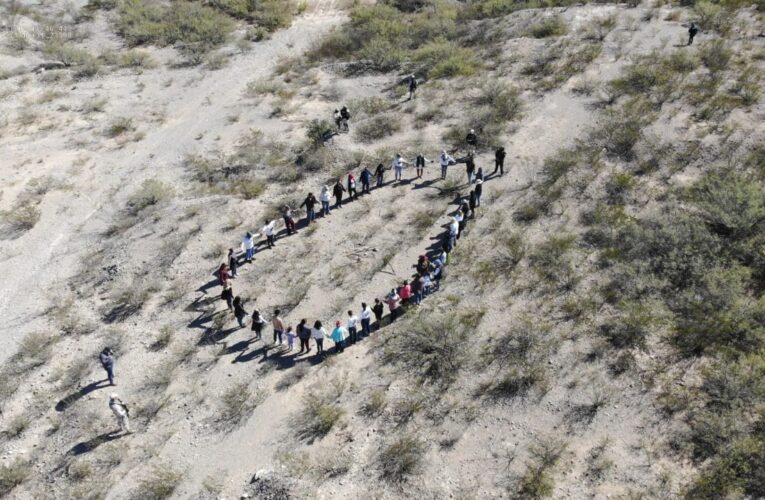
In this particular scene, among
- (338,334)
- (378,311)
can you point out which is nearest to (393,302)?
(378,311)

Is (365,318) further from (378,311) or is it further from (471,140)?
(471,140)

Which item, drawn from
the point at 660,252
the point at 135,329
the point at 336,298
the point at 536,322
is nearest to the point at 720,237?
the point at 660,252

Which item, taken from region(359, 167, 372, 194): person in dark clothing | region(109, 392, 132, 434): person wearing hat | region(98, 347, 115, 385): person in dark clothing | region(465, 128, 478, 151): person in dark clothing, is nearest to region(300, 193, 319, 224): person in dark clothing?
region(359, 167, 372, 194): person in dark clothing

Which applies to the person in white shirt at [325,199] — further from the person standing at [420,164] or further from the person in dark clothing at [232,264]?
the person in dark clothing at [232,264]

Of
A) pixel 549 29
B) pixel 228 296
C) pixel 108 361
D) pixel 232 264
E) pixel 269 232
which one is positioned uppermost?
pixel 549 29

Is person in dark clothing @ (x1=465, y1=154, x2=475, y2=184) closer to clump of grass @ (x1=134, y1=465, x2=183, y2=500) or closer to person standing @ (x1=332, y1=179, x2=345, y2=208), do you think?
person standing @ (x1=332, y1=179, x2=345, y2=208)

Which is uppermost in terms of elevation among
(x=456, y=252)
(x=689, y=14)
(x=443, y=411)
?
(x=689, y=14)

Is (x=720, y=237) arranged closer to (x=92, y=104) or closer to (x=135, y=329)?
(x=135, y=329)
